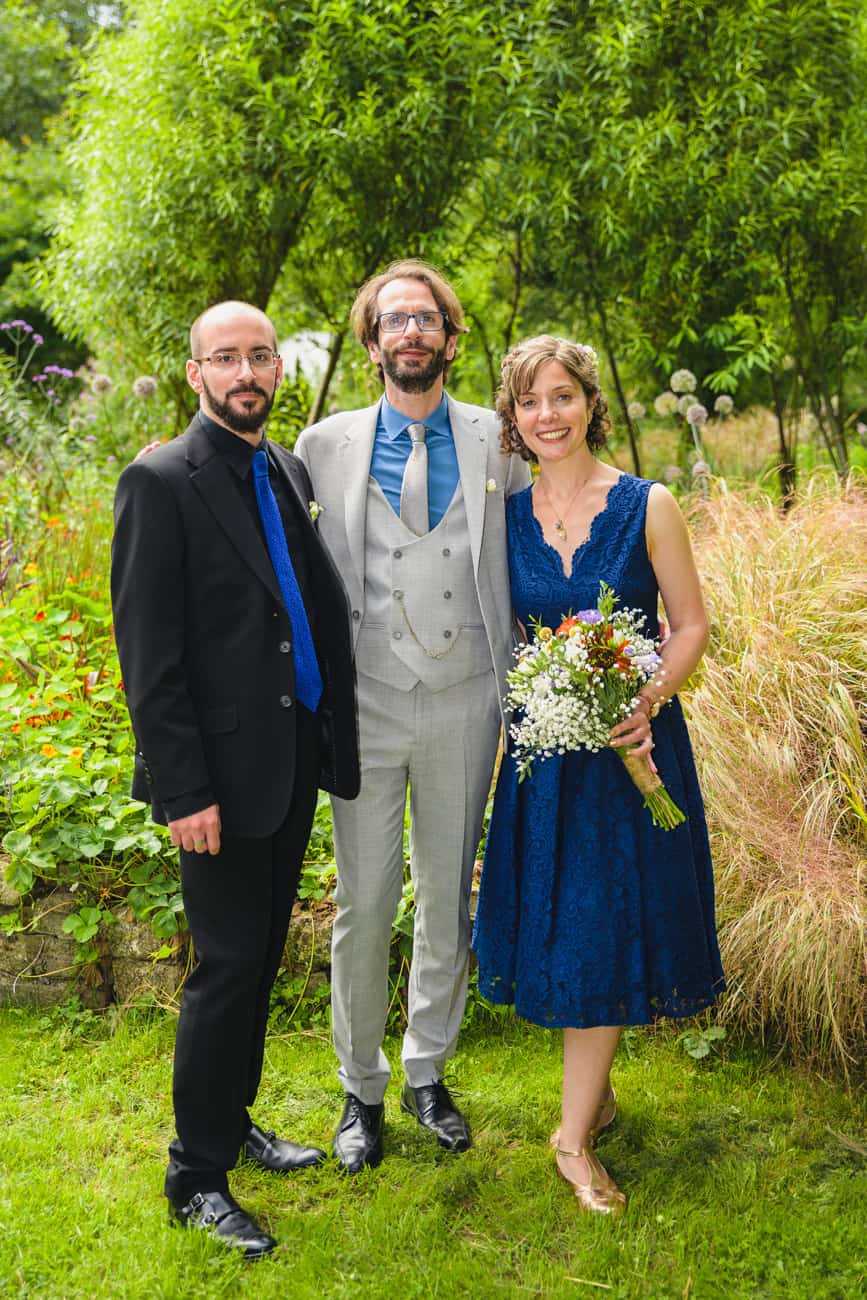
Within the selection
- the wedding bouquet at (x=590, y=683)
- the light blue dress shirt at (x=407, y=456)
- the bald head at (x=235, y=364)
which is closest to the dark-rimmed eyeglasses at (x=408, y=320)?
the light blue dress shirt at (x=407, y=456)

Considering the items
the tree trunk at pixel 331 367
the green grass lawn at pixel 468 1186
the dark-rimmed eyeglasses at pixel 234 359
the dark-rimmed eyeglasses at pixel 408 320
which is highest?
the tree trunk at pixel 331 367

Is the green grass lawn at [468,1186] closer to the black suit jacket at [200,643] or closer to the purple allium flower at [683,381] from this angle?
the black suit jacket at [200,643]

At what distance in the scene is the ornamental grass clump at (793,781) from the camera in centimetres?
313

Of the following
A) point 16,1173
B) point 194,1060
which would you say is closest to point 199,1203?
point 194,1060

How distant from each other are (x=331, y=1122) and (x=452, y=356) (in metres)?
2.06

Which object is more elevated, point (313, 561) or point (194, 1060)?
point (313, 561)

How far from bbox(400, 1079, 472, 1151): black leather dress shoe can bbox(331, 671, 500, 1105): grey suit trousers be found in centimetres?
3

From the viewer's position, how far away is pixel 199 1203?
8.44 feet

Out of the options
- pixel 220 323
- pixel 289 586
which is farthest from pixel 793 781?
pixel 220 323

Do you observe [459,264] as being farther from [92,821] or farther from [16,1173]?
[16,1173]

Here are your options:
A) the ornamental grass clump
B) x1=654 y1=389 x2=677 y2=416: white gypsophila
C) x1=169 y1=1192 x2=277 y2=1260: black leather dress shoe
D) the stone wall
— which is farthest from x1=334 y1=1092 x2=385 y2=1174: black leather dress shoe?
x1=654 y1=389 x2=677 y2=416: white gypsophila

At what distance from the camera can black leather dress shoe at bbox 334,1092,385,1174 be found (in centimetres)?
287

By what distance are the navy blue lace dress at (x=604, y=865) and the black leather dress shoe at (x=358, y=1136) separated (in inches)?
22.5

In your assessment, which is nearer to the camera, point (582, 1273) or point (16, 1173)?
point (582, 1273)
